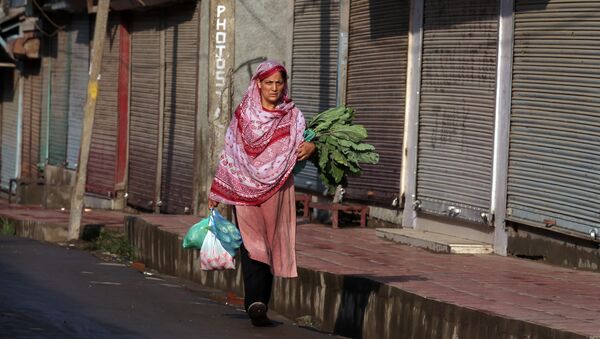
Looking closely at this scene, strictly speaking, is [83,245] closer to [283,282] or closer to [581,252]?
[283,282]

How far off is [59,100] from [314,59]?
12.0m


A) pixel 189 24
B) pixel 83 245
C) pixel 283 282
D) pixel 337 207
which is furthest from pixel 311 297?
pixel 189 24

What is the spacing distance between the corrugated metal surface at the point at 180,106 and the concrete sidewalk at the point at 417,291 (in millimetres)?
6669

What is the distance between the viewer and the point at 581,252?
10.9m

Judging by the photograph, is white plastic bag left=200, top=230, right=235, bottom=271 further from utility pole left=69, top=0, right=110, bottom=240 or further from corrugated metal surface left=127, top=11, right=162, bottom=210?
corrugated metal surface left=127, top=11, right=162, bottom=210

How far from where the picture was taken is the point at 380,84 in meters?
15.2

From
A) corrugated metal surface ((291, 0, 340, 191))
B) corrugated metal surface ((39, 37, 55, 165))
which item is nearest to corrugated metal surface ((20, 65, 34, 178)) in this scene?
corrugated metal surface ((39, 37, 55, 165))

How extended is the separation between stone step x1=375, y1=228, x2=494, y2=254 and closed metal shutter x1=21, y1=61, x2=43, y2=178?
17.0 metres

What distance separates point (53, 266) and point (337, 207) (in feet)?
12.9

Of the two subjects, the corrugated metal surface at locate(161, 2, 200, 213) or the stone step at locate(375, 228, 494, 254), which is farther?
the corrugated metal surface at locate(161, 2, 200, 213)

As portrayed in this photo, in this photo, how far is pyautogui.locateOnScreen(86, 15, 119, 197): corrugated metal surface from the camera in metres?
24.3

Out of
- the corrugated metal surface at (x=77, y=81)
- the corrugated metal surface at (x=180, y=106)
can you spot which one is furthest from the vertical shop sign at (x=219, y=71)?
the corrugated metal surface at (x=77, y=81)

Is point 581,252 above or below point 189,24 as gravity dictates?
below

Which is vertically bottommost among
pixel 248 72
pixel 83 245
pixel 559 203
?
pixel 83 245
